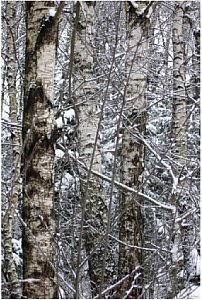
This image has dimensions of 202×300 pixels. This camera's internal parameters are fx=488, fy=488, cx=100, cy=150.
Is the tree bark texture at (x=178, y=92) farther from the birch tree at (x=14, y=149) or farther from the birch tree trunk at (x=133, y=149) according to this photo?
the birch tree at (x=14, y=149)

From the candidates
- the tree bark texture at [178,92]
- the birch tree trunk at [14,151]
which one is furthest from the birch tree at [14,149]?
the tree bark texture at [178,92]

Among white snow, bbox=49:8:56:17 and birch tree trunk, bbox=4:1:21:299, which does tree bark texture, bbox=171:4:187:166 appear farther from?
white snow, bbox=49:8:56:17

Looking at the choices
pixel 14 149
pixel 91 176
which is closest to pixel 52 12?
pixel 91 176

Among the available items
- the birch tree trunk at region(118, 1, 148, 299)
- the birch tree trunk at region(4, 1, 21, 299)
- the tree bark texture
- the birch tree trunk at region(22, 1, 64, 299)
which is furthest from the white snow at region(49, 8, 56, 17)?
the tree bark texture

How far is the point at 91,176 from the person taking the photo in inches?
186

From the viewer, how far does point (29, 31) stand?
2941 millimetres

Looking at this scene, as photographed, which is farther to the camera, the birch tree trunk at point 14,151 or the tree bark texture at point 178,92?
the tree bark texture at point 178,92

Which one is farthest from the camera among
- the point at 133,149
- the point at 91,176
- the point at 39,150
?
the point at 91,176

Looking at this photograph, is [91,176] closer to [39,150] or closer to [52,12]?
[39,150]

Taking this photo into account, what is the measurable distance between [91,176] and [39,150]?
1924 millimetres

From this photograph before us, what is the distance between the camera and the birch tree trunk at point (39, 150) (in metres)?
2.80

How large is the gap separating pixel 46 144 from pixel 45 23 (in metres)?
0.72

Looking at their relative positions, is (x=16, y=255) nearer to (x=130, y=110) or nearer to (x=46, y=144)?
(x=130, y=110)

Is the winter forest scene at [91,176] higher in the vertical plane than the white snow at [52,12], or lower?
lower
